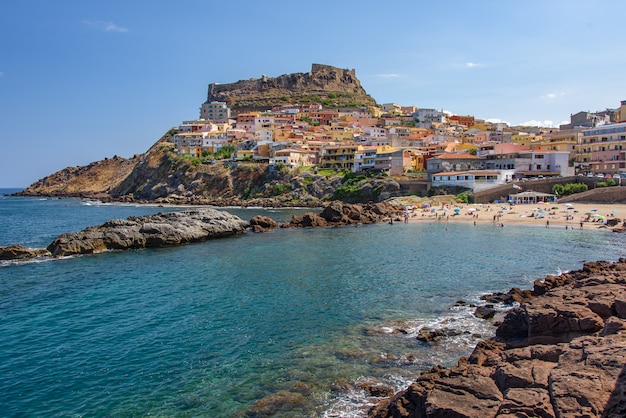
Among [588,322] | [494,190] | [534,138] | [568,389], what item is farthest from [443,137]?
[568,389]

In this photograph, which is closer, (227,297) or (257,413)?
(257,413)

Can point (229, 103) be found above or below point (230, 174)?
above

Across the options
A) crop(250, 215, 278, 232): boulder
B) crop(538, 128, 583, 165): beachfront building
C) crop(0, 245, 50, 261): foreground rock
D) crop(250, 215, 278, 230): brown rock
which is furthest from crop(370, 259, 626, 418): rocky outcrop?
crop(538, 128, 583, 165): beachfront building

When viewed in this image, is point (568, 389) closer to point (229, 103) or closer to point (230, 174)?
point (230, 174)

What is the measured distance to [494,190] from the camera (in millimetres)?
60812

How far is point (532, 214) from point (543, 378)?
147 feet

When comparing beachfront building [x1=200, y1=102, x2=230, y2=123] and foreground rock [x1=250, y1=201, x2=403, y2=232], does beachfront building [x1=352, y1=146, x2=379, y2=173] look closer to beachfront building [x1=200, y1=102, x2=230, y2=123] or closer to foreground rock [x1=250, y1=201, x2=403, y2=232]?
foreground rock [x1=250, y1=201, x2=403, y2=232]

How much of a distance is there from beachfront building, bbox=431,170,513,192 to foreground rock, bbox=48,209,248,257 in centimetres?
3324

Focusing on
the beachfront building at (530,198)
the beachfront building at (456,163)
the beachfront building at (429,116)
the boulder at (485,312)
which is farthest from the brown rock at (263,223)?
the beachfront building at (429,116)

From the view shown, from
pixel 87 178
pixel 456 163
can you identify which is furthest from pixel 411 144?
pixel 87 178

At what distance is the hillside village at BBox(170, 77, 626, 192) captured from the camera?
2591 inches

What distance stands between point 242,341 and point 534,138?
271 ft

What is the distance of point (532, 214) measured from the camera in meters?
49.4

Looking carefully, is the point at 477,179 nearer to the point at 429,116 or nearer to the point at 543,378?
the point at 543,378
